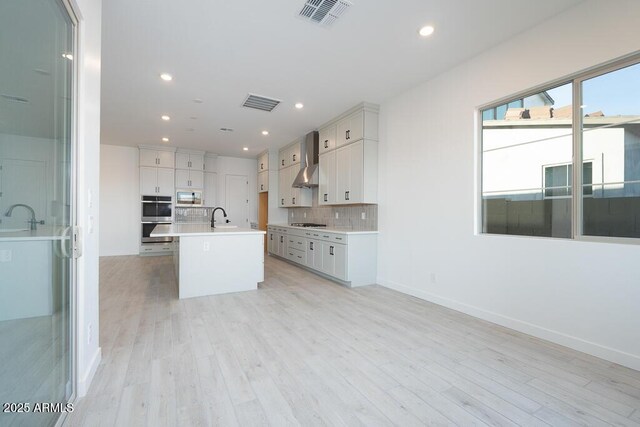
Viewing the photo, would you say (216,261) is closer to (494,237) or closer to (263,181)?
(494,237)

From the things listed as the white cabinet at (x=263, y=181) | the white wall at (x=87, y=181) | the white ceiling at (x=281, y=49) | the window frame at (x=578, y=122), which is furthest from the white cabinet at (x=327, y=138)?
the white wall at (x=87, y=181)

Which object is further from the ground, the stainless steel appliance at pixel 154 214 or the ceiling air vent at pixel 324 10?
the ceiling air vent at pixel 324 10

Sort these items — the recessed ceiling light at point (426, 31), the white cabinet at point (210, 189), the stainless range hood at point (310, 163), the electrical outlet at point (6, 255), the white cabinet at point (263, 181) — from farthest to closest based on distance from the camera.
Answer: the white cabinet at point (210, 189)
the white cabinet at point (263, 181)
the stainless range hood at point (310, 163)
the recessed ceiling light at point (426, 31)
the electrical outlet at point (6, 255)

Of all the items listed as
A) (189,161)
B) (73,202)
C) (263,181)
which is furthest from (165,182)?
(73,202)

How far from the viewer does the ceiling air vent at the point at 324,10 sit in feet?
7.89

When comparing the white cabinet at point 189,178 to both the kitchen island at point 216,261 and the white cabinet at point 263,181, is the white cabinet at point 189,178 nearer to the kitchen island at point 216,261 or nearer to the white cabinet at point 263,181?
the white cabinet at point 263,181

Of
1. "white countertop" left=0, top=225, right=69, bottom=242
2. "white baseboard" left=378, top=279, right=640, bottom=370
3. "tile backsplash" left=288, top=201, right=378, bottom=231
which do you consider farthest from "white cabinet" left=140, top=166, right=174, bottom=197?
"white baseboard" left=378, top=279, right=640, bottom=370

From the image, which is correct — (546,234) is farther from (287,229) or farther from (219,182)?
(219,182)

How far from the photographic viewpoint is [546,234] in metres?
2.76

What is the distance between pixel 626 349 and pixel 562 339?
0.40 metres

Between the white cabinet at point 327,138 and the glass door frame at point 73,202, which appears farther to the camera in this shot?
the white cabinet at point 327,138

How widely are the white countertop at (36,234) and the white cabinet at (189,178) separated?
6518 millimetres

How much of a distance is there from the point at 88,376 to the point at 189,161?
6.75 metres

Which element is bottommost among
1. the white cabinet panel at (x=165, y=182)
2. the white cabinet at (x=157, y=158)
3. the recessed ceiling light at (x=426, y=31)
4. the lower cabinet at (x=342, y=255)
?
the lower cabinet at (x=342, y=255)
